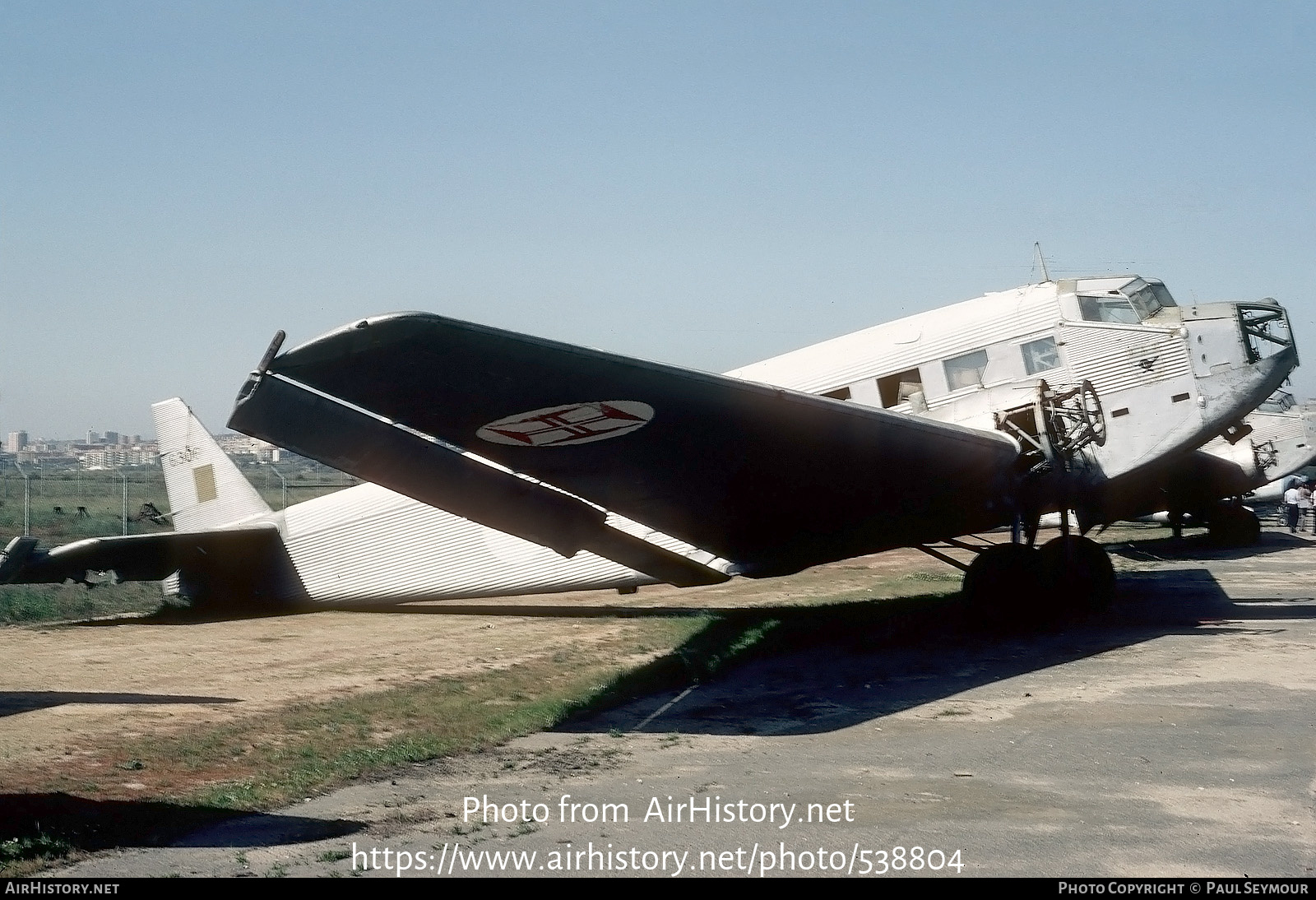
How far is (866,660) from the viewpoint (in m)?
10.4

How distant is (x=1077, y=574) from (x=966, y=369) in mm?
2531

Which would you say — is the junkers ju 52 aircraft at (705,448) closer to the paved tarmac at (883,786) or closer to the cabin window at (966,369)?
the cabin window at (966,369)

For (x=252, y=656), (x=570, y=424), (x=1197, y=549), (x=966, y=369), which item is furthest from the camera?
(x=1197, y=549)

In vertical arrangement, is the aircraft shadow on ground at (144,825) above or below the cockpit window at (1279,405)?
below

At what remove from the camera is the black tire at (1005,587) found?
11.4 m

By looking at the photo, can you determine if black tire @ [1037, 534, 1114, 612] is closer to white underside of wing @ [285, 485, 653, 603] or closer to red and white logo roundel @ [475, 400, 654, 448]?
white underside of wing @ [285, 485, 653, 603]

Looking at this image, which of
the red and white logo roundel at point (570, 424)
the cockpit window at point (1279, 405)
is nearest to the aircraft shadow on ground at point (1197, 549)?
the cockpit window at point (1279, 405)

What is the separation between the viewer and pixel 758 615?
45.8 feet

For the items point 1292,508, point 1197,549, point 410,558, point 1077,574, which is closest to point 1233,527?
point 1197,549

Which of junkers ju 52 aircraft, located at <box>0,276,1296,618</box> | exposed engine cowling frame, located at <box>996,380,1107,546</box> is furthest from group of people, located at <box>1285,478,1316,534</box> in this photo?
exposed engine cowling frame, located at <box>996,380,1107,546</box>

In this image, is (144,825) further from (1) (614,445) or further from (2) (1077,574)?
(2) (1077,574)

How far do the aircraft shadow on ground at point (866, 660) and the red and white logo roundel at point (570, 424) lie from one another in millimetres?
2006

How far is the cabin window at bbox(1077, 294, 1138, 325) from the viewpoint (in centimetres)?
1216
